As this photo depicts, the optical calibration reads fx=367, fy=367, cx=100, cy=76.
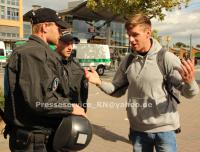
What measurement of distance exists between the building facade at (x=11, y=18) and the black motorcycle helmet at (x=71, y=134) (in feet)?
188

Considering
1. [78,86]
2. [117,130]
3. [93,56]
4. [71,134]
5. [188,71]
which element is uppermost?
[188,71]

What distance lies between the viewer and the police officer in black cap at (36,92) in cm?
257

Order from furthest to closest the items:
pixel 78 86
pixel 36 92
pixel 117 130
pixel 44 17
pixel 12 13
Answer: pixel 12 13, pixel 117 130, pixel 78 86, pixel 44 17, pixel 36 92

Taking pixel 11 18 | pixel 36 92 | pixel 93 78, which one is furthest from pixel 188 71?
pixel 11 18

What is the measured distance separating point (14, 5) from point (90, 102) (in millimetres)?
53422

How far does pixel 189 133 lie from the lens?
7203 mm

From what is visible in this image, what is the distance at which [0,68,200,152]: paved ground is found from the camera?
6133 mm

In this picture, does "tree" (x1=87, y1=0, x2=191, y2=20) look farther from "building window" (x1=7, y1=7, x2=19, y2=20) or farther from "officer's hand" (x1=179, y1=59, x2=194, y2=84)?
"building window" (x1=7, y1=7, x2=19, y2=20)

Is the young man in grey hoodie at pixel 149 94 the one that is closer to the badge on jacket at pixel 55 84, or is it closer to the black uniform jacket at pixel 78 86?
the black uniform jacket at pixel 78 86

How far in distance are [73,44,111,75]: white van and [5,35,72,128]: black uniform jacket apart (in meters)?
21.8

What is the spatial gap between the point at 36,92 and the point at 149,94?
Answer: 1.11 meters

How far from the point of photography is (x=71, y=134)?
106 inches

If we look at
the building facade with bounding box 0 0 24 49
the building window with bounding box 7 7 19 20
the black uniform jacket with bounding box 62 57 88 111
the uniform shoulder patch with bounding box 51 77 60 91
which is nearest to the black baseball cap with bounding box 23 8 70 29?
the uniform shoulder patch with bounding box 51 77 60 91

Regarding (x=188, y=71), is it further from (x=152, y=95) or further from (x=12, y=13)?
(x=12, y=13)
